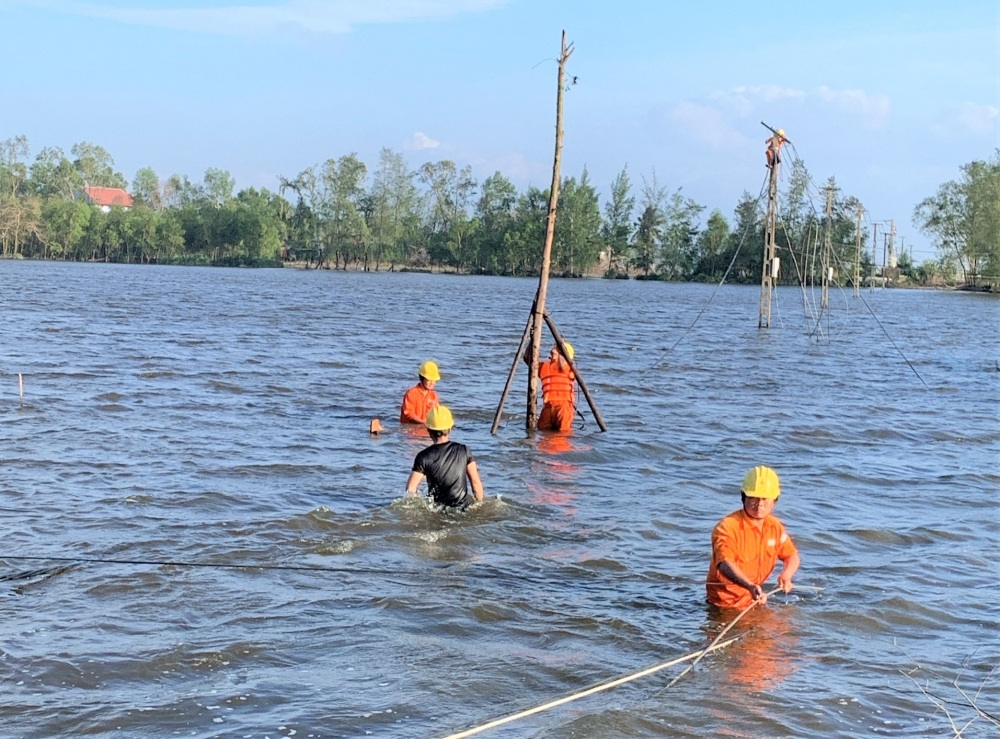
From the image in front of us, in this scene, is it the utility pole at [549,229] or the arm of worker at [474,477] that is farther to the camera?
the utility pole at [549,229]

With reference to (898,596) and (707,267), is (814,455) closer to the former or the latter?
(898,596)

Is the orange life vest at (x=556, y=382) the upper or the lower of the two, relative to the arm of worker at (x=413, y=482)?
upper

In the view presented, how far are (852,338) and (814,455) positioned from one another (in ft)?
92.8

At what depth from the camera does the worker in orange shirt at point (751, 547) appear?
7.99 m

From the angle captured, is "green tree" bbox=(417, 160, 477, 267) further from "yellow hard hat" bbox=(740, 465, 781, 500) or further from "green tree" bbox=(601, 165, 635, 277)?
"yellow hard hat" bbox=(740, 465, 781, 500)

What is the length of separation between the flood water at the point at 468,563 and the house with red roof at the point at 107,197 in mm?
129995

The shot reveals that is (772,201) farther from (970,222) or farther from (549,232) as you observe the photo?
(970,222)

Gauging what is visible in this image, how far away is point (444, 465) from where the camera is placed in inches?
426

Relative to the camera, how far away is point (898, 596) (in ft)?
30.7

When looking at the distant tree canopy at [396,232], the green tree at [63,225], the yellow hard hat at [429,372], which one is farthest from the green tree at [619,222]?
the yellow hard hat at [429,372]

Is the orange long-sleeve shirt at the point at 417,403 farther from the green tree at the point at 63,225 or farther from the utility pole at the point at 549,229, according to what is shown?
the green tree at the point at 63,225

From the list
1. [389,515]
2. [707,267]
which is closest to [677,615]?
[389,515]

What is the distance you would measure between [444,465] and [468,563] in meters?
1.26

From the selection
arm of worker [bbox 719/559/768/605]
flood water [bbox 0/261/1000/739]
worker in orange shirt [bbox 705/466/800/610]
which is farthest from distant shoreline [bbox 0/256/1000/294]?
arm of worker [bbox 719/559/768/605]
